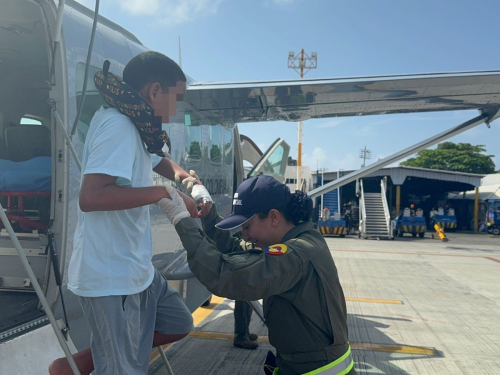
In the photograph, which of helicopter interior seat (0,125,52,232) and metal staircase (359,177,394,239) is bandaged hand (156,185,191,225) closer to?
helicopter interior seat (0,125,52,232)

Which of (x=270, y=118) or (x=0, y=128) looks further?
(x=270, y=118)

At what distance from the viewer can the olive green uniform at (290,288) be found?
1.88 metres

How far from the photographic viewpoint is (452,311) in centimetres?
648

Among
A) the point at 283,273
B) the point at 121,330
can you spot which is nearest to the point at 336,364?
the point at 283,273

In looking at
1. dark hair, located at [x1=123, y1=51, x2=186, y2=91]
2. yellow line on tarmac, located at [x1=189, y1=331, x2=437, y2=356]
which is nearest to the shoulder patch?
dark hair, located at [x1=123, y1=51, x2=186, y2=91]

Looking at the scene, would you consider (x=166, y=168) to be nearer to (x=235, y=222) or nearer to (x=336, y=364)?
(x=235, y=222)

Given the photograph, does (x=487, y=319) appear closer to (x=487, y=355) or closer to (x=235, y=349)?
(x=487, y=355)

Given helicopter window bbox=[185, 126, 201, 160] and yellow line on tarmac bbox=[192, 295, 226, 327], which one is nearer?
helicopter window bbox=[185, 126, 201, 160]

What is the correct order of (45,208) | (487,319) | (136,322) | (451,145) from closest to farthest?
(136,322) < (45,208) < (487,319) < (451,145)

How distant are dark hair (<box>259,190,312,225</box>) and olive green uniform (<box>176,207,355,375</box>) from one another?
10cm

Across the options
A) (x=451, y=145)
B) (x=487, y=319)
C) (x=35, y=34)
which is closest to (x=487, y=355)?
(x=487, y=319)

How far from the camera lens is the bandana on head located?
5.73 feet

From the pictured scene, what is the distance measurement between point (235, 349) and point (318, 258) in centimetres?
306

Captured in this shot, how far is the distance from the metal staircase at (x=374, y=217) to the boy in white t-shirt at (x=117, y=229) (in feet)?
64.2
